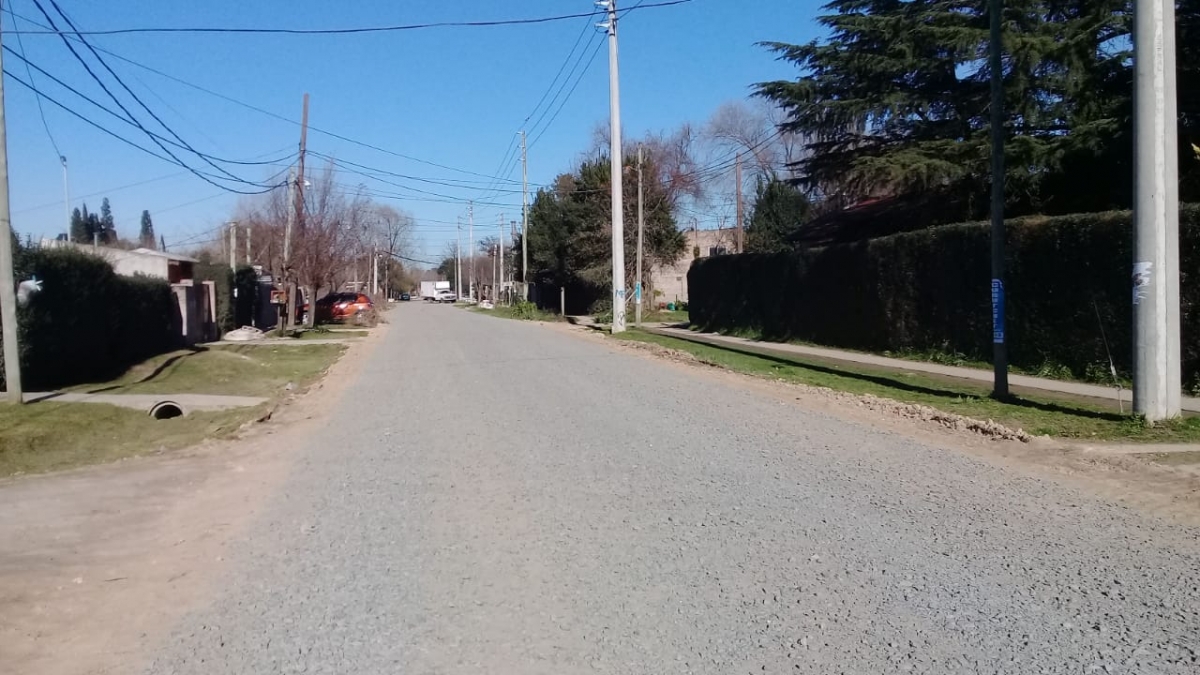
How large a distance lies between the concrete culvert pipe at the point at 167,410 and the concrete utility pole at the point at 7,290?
1.81 m

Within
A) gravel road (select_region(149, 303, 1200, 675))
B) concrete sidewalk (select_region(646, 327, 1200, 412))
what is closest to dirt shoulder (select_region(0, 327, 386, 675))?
gravel road (select_region(149, 303, 1200, 675))

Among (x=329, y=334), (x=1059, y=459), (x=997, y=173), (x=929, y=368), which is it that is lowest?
(x=1059, y=459)

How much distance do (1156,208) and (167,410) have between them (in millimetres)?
13582

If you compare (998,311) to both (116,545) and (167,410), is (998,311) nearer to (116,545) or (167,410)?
(116,545)

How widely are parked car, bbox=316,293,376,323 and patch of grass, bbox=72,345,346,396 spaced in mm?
21288

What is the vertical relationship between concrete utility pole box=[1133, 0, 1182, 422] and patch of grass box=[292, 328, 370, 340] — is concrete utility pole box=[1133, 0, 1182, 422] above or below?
above

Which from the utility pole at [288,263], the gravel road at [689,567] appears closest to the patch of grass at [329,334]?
the utility pole at [288,263]

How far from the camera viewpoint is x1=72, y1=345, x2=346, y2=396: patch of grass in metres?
18.3

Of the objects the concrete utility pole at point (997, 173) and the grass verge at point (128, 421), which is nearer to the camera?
the grass verge at point (128, 421)

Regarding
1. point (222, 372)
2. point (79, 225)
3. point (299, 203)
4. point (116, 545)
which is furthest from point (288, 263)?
point (79, 225)

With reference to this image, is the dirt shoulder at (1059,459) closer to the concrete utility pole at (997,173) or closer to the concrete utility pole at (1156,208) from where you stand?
the concrete utility pole at (1156,208)

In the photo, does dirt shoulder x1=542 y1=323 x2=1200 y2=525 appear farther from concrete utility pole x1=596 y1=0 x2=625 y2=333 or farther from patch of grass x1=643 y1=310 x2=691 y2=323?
patch of grass x1=643 y1=310 x2=691 y2=323

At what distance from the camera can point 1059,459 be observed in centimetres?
987

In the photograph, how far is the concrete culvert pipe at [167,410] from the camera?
14.8m
